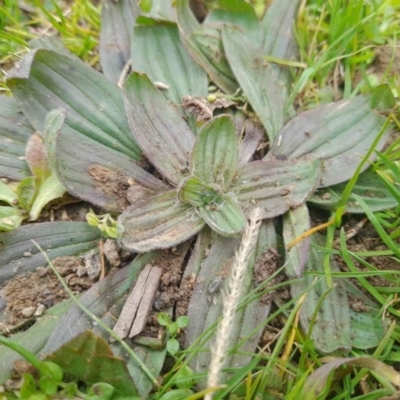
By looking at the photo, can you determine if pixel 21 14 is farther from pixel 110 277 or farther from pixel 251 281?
pixel 251 281

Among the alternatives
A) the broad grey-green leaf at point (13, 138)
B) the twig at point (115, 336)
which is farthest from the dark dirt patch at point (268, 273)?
the broad grey-green leaf at point (13, 138)

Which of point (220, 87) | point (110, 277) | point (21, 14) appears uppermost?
point (21, 14)

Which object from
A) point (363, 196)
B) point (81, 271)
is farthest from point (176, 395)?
point (363, 196)

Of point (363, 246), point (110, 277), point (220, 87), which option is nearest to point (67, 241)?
point (110, 277)

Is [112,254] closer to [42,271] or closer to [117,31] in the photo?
[42,271]

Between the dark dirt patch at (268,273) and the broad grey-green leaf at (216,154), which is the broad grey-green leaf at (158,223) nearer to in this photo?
the broad grey-green leaf at (216,154)

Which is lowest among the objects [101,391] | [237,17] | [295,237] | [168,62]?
[101,391]
